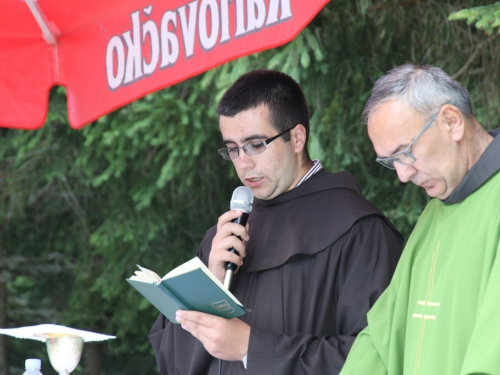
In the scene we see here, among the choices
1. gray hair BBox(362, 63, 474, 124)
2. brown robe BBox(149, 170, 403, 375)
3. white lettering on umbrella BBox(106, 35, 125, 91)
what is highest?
white lettering on umbrella BBox(106, 35, 125, 91)

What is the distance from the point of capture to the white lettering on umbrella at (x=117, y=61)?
3.48 meters

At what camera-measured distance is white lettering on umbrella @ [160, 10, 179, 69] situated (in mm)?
3238

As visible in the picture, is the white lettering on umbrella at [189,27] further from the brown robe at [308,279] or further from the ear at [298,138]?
the brown robe at [308,279]

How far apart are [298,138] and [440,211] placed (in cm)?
97

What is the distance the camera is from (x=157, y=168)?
6.91 metres

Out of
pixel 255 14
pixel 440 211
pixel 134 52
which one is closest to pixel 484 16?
pixel 255 14

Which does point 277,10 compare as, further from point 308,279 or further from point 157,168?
point 157,168

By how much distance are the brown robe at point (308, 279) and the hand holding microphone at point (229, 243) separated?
23 cm

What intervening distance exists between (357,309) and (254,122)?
0.86m

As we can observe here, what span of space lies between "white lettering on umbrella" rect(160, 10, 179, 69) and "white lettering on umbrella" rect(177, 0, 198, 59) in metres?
0.04

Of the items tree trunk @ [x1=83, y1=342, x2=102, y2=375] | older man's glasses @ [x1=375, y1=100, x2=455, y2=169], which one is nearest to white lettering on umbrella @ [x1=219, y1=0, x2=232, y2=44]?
older man's glasses @ [x1=375, y1=100, x2=455, y2=169]

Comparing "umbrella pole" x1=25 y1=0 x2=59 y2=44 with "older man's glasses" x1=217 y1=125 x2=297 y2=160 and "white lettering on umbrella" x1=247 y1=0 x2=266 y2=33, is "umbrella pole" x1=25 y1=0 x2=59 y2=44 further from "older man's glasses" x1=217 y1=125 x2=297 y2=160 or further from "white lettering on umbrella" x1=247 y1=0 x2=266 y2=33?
"white lettering on umbrella" x1=247 y1=0 x2=266 y2=33

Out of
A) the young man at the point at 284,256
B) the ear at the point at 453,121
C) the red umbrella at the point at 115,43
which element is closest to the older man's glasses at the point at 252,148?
the young man at the point at 284,256

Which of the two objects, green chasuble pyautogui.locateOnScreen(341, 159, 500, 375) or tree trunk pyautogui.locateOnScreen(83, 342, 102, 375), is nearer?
green chasuble pyautogui.locateOnScreen(341, 159, 500, 375)
